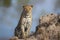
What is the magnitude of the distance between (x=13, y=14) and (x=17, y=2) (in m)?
1.20

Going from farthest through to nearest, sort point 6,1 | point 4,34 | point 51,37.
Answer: point 6,1 → point 4,34 → point 51,37

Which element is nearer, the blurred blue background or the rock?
the rock

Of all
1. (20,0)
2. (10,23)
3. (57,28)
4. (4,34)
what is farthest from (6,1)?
(57,28)

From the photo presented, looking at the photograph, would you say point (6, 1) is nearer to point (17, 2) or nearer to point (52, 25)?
point (17, 2)

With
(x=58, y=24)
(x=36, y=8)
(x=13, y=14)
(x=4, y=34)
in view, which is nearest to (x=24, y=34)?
(x=58, y=24)

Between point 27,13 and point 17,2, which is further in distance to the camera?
point 17,2

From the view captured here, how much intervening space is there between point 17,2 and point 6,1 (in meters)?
0.60

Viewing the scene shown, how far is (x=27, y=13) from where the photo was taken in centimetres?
289

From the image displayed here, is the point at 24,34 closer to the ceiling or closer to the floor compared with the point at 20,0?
closer to the floor

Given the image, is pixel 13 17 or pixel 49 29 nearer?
pixel 49 29

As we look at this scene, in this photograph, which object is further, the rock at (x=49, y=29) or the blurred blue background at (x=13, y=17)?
the blurred blue background at (x=13, y=17)

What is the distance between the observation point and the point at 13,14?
4734 millimetres

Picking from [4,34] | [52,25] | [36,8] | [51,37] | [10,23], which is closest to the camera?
[51,37]

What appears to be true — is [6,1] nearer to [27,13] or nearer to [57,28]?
[27,13]
